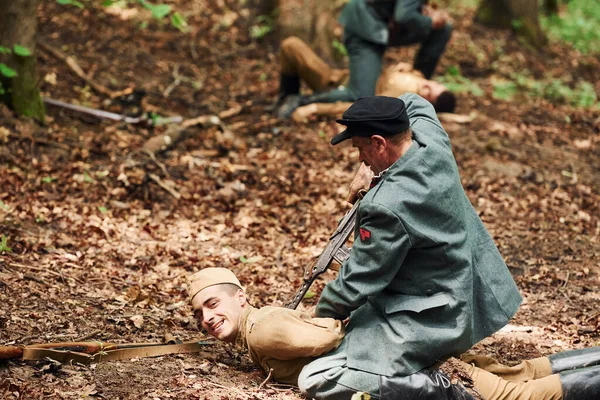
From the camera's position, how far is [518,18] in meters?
14.0

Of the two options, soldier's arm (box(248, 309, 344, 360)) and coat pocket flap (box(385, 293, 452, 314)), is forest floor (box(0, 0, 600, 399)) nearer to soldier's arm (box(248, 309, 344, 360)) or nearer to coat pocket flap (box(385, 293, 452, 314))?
soldier's arm (box(248, 309, 344, 360))

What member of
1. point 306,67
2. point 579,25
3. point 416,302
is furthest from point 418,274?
point 579,25

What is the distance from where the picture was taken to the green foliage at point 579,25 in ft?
48.7

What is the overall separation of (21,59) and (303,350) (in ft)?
18.1

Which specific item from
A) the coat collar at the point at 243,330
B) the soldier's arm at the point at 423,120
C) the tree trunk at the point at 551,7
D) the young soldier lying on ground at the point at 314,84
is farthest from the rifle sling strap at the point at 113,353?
the tree trunk at the point at 551,7

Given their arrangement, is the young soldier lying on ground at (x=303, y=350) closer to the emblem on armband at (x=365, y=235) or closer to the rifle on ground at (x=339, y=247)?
the rifle on ground at (x=339, y=247)

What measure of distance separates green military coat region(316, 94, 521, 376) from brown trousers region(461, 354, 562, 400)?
29 cm

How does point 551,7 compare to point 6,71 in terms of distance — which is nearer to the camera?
point 6,71

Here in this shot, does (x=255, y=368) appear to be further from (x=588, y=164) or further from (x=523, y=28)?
(x=523, y=28)

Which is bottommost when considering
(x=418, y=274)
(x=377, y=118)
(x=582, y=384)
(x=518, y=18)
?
(x=518, y=18)

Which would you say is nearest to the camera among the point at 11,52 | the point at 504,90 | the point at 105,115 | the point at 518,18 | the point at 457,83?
the point at 11,52

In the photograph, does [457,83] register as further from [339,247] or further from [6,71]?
[339,247]

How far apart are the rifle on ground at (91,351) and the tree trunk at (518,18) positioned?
37.7 feet

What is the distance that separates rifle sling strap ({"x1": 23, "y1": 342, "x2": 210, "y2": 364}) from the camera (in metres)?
4.01
